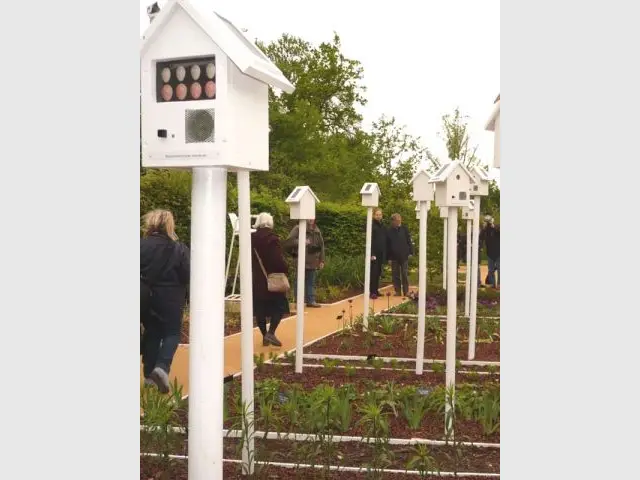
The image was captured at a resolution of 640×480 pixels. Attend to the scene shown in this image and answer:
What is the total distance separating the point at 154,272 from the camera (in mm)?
6512

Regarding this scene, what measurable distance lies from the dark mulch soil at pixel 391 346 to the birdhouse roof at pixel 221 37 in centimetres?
576

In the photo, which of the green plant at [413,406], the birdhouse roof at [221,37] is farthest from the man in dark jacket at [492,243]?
the birdhouse roof at [221,37]

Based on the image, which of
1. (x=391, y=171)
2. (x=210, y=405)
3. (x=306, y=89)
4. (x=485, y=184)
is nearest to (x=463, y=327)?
(x=485, y=184)

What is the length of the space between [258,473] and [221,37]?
2.52m

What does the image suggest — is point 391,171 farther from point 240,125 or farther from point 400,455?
point 240,125

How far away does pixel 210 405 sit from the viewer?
3.95 m

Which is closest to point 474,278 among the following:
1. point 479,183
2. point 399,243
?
point 479,183

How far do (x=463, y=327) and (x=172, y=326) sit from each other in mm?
5306

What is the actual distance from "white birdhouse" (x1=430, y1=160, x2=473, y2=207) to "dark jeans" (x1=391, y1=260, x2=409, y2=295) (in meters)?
9.05

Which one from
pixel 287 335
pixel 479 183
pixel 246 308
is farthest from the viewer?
pixel 287 335

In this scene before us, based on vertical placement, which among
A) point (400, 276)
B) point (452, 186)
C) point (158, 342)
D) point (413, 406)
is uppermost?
point (452, 186)

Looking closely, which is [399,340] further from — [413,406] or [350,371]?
[413,406]

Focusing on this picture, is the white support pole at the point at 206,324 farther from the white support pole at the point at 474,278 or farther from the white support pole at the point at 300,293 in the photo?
the white support pole at the point at 474,278

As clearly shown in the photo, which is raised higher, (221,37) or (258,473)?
(221,37)
